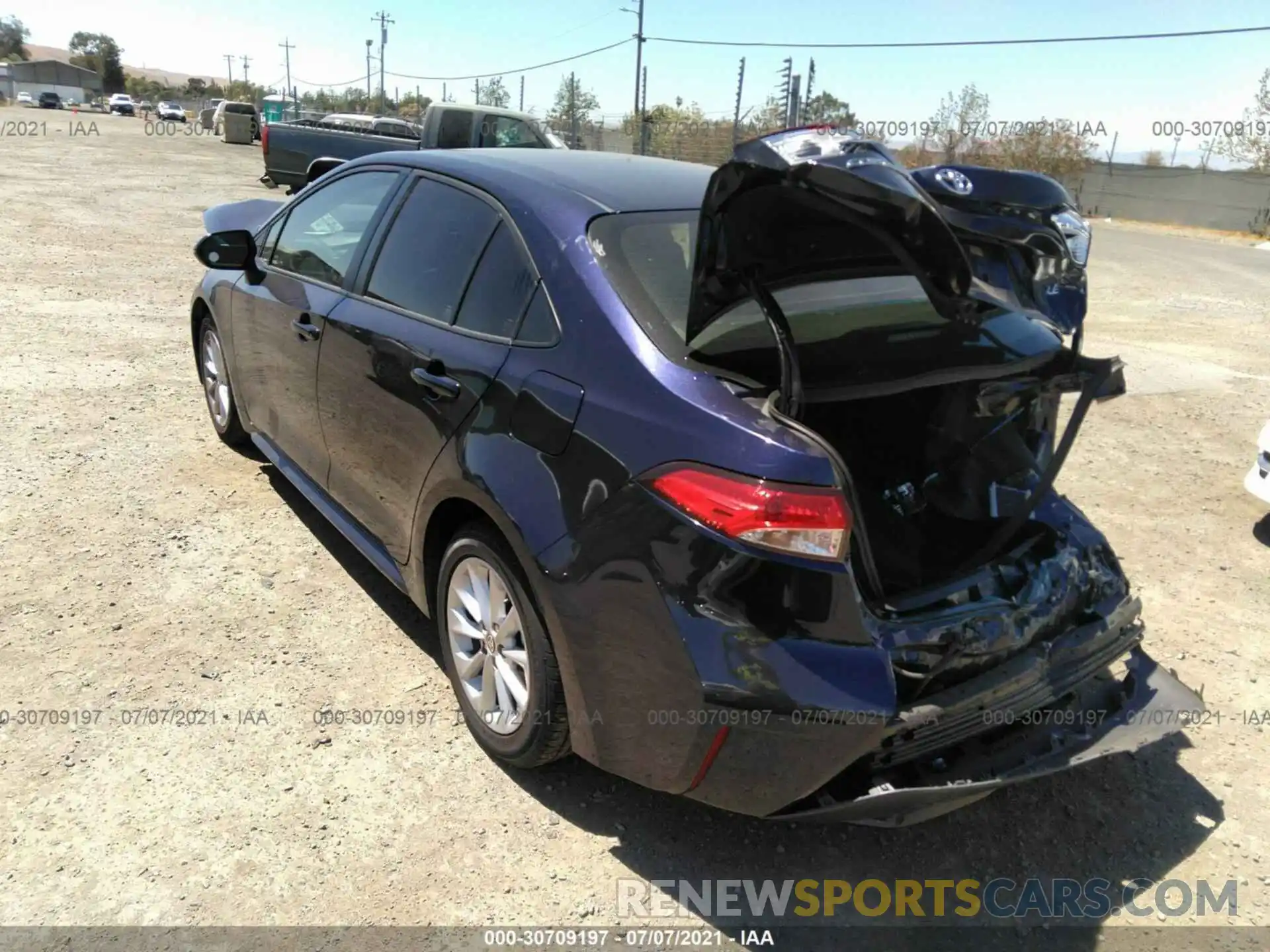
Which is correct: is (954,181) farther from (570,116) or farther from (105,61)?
(105,61)

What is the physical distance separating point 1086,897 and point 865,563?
3.83ft

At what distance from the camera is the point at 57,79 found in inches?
4003

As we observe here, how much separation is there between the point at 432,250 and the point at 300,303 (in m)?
0.90

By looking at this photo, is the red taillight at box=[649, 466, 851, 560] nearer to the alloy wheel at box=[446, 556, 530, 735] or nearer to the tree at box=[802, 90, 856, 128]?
the alloy wheel at box=[446, 556, 530, 735]

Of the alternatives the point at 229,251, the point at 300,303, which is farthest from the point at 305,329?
the point at 229,251

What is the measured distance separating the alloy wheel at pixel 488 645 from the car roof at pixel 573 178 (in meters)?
1.12

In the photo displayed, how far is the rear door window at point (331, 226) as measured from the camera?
350 cm

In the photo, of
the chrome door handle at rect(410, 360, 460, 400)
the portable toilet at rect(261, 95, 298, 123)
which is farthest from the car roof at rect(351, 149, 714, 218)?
the portable toilet at rect(261, 95, 298, 123)

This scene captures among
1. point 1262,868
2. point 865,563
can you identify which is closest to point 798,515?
point 865,563

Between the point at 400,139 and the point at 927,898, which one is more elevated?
the point at 400,139

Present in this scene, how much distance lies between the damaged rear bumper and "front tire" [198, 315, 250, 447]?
3756mm

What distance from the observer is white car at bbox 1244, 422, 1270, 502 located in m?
4.36

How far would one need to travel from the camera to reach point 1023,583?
97.4 inches

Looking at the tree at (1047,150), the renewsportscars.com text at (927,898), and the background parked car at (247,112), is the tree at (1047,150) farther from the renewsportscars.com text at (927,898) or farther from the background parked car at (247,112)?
the renewsportscars.com text at (927,898)
